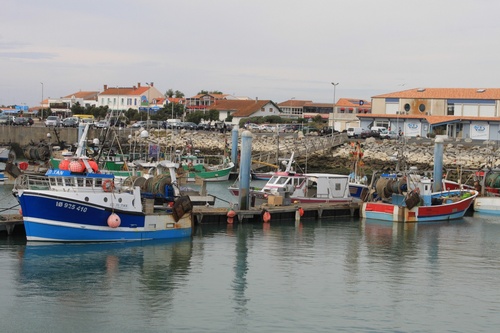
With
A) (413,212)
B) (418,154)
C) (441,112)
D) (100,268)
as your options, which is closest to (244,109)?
(441,112)

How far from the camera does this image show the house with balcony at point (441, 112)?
3029 inches

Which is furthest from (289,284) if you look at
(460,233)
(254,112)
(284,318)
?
(254,112)

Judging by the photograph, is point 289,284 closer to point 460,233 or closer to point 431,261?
point 431,261

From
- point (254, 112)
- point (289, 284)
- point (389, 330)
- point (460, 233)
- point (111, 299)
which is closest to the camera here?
point (389, 330)

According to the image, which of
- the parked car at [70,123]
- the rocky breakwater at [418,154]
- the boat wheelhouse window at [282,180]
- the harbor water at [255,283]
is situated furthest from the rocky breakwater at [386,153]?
the harbor water at [255,283]

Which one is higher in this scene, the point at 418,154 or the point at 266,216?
the point at 418,154

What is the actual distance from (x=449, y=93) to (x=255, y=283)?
60490mm

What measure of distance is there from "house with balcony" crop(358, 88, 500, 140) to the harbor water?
141ft

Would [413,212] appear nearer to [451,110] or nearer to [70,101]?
[451,110]

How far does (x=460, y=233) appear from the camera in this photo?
37.6 meters

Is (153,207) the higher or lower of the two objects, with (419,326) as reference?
higher

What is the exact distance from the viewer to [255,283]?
26016 mm

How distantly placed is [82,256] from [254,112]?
3351 inches

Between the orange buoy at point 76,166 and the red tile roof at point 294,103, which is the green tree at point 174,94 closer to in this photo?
the red tile roof at point 294,103
